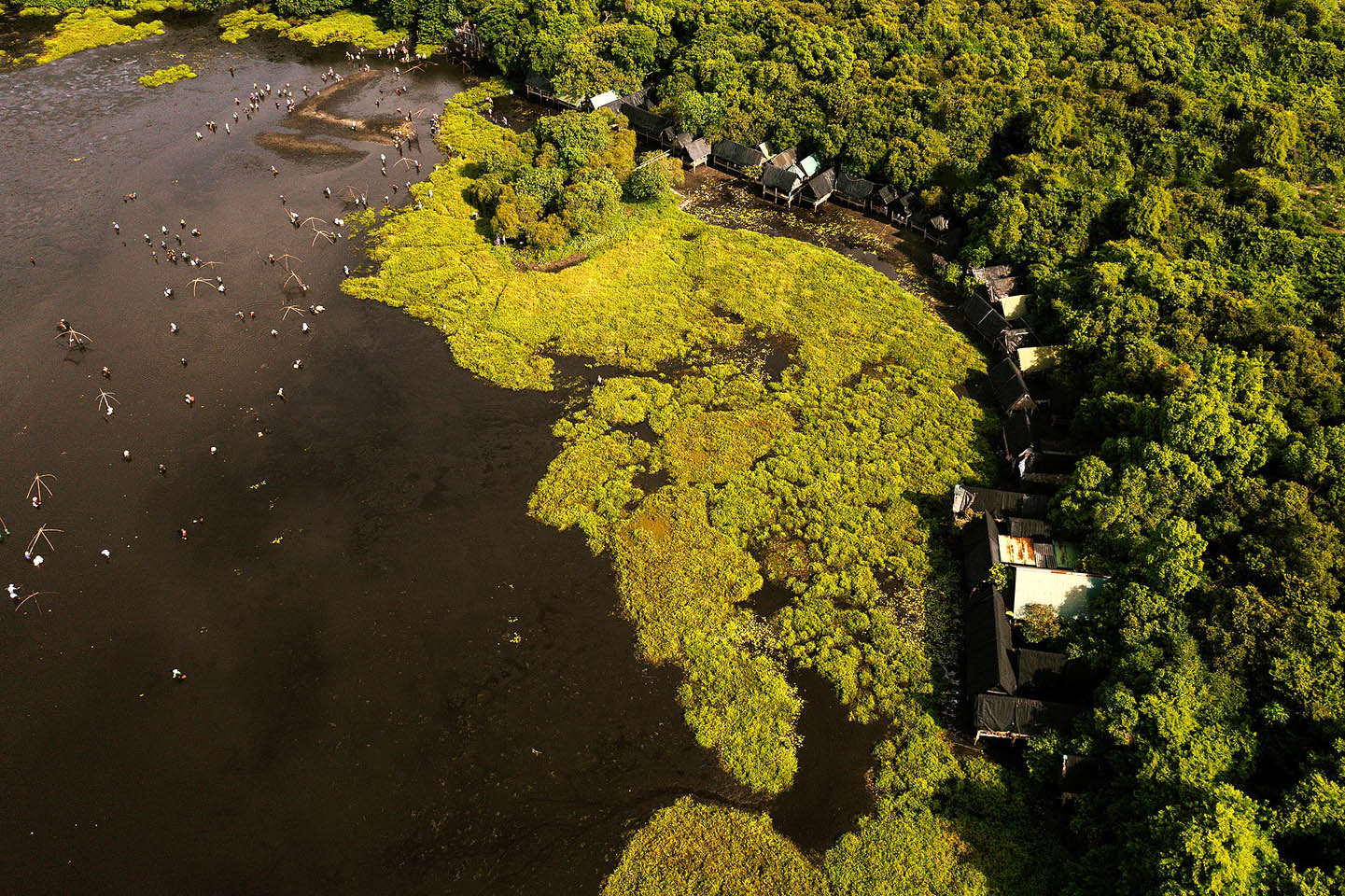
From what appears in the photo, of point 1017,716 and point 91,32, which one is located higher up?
point 91,32

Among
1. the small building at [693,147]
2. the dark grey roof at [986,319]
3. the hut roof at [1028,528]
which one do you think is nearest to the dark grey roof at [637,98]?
the small building at [693,147]

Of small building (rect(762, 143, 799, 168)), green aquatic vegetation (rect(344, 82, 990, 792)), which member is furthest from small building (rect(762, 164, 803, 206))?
green aquatic vegetation (rect(344, 82, 990, 792))

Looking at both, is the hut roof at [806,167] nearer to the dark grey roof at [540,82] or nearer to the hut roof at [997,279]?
the hut roof at [997,279]

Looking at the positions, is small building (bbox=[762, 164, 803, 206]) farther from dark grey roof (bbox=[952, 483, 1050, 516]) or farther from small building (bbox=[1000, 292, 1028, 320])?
dark grey roof (bbox=[952, 483, 1050, 516])

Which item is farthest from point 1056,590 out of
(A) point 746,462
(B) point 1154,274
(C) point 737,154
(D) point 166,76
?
(D) point 166,76

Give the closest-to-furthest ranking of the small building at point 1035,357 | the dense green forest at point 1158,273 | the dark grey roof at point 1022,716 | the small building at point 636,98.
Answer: the dense green forest at point 1158,273, the dark grey roof at point 1022,716, the small building at point 1035,357, the small building at point 636,98

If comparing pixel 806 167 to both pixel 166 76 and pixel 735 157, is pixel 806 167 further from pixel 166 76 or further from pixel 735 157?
pixel 166 76
